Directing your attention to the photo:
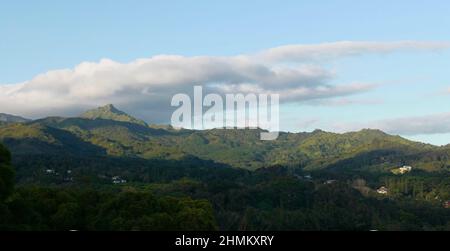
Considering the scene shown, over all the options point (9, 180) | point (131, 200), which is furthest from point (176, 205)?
point (9, 180)

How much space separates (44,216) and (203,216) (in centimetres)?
2032

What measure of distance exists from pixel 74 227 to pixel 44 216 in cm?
367

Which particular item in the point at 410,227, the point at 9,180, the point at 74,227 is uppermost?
the point at 9,180
